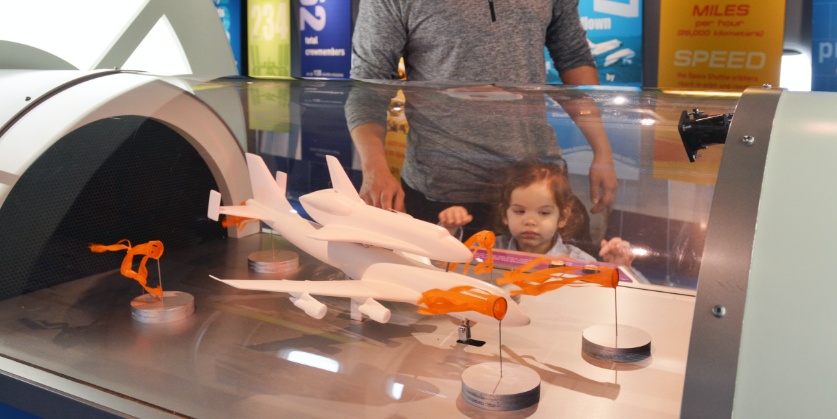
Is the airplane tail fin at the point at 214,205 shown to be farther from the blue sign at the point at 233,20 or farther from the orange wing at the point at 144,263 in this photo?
the blue sign at the point at 233,20

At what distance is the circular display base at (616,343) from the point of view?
95 centimetres

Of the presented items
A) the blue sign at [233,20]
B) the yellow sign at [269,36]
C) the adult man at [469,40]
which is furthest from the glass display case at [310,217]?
the blue sign at [233,20]

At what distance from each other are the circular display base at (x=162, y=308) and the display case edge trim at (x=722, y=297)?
864 millimetres

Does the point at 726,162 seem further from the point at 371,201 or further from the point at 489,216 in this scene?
the point at 371,201

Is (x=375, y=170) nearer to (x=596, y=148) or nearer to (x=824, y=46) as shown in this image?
(x=596, y=148)

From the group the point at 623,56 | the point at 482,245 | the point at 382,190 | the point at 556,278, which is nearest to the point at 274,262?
the point at 382,190

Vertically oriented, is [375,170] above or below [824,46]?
→ below

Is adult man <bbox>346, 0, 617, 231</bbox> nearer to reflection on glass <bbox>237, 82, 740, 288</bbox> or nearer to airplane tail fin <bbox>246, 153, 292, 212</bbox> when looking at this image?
reflection on glass <bbox>237, 82, 740, 288</bbox>

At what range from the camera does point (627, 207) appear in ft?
3.42

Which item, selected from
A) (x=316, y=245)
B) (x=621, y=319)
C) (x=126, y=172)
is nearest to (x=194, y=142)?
(x=126, y=172)

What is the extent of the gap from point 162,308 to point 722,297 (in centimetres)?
92

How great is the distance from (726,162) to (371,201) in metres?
0.65

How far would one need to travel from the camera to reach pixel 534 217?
1.15 metres

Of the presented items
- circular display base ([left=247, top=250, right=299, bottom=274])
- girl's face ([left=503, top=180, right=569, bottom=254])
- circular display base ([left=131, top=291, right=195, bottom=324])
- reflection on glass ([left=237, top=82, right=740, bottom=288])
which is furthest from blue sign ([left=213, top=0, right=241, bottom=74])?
girl's face ([left=503, top=180, right=569, bottom=254])
